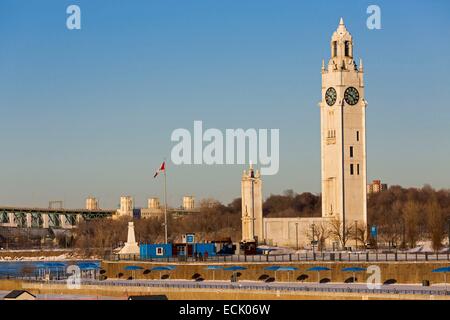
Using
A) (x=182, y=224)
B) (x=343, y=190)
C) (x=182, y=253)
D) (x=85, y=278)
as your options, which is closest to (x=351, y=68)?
(x=343, y=190)

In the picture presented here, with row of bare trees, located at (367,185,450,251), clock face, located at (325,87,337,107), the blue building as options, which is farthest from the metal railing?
clock face, located at (325,87,337,107)

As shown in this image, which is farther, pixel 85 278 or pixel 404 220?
pixel 404 220

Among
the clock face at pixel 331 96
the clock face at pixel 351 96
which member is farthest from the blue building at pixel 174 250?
the clock face at pixel 351 96

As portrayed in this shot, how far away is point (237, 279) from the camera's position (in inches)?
3671

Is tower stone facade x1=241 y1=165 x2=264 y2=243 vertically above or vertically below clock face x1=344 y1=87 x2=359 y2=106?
below

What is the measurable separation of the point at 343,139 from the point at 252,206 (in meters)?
10.6

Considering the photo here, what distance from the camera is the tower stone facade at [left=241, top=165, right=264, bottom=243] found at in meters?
124

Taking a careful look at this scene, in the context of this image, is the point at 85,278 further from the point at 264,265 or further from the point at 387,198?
the point at 387,198

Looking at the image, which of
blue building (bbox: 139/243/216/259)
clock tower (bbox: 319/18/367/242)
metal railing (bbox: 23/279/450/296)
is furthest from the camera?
clock tower (bbox: 319/18/367/242)

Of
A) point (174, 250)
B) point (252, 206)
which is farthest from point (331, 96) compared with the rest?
point (174, 250)

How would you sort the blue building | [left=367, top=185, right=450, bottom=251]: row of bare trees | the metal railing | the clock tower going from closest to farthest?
the metal railing < the blue building < [left=367, top=185, right=450, bottom=251]: row of bare trees < the clock tower

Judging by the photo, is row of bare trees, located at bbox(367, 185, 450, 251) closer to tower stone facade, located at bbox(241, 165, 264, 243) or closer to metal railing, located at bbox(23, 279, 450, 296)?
tower stone facade, located at bbox(241, 165, 264, 243)
